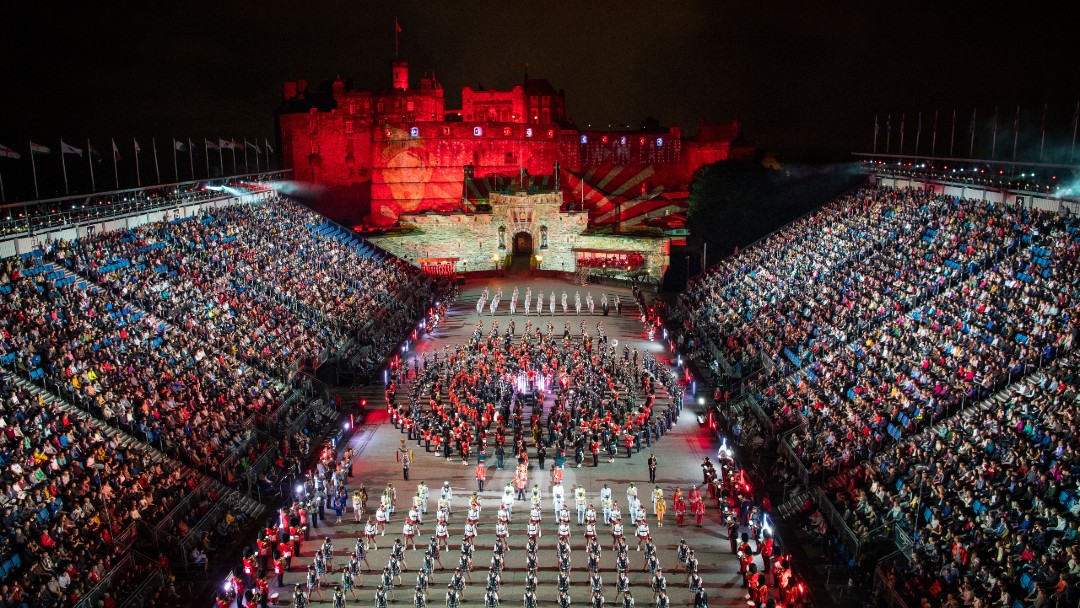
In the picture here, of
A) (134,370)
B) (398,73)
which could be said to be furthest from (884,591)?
(398,73)

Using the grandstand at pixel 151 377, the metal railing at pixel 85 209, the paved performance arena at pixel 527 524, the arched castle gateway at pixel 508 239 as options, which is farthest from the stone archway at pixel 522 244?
the paved performance arena at pixel 527 524

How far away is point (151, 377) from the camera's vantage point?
2730cm

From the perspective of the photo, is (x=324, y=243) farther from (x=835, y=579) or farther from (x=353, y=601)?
(x=835, y=579)

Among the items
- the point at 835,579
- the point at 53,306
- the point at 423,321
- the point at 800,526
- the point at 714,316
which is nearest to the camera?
the point at 835,579

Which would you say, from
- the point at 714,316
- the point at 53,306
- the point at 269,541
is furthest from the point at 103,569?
the point at 714,316

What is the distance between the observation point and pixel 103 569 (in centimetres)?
1866

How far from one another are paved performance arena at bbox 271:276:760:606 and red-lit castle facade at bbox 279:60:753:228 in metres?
41.1

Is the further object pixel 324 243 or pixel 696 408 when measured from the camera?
pixel 324 243

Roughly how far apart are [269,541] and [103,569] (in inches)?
145

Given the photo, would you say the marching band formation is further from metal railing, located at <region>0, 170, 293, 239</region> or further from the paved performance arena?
metal railing, located at <region>0, 170, 293, 239</region>

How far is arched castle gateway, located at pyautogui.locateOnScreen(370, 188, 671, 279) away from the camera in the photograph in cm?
6069

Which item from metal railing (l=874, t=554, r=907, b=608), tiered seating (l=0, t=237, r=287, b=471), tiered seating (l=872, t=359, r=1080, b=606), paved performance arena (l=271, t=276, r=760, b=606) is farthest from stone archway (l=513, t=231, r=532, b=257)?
metal railing (l=874, t=554, r=907, b=608)

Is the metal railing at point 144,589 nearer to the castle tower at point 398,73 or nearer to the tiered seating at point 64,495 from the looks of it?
the tiered seating at point 64,495

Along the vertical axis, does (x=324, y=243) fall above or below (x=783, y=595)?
above
